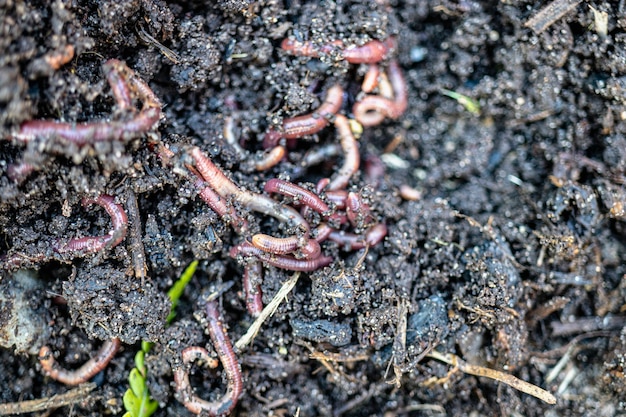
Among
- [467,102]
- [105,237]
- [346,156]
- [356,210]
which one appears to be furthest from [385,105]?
[105,237]

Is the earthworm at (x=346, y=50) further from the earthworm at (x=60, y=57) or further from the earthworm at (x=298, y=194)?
the earthworm at (x=60, y=57)

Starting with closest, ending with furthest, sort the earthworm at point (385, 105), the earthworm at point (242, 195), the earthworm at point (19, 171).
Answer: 1. the earthworm at point (19, 171)
2. the earthworm at point (242, 195)
3. the earthworm at point (385, 105)

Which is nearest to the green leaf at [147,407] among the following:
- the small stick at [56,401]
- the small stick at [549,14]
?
the small stick at [56,401]

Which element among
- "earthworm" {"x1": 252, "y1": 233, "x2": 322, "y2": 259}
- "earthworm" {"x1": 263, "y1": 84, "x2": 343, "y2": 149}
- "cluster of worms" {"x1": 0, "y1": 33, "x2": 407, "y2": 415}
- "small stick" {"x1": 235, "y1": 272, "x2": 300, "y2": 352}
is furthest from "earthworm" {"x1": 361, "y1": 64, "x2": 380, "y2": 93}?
"small stick" {"x1": 235, "y1": 272, "x2": 300, "y2": 352}

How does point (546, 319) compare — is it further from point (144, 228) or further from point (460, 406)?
point (144, 228)

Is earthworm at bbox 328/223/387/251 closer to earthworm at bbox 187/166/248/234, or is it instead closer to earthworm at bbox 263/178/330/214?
earthworm at bbox 263/178/330/214

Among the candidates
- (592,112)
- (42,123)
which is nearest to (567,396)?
(592,112)

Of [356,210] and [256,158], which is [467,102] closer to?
[356,210]
